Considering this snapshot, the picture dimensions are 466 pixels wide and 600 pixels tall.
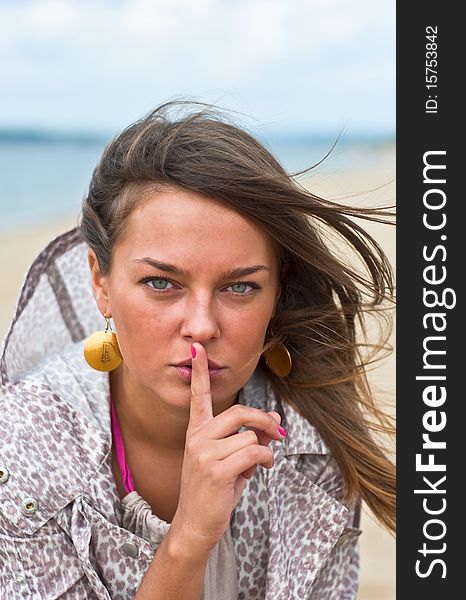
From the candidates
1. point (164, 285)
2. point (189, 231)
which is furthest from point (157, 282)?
point (189, 231)

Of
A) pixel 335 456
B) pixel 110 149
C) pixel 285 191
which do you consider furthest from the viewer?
pixel 335 456

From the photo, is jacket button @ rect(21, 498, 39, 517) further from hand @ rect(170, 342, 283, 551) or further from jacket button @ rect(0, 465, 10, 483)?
hand @ rect(170, 342, 283, 551)

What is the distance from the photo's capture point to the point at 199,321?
9.70 feet

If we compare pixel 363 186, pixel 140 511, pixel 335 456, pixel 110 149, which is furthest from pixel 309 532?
pixel 363 186

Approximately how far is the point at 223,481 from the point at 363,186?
19222 mm

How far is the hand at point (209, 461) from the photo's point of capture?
2938 mm

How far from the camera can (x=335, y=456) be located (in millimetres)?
3639

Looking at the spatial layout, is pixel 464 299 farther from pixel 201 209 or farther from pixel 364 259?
pixel 201 209

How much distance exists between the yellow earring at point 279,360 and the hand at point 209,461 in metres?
0.60

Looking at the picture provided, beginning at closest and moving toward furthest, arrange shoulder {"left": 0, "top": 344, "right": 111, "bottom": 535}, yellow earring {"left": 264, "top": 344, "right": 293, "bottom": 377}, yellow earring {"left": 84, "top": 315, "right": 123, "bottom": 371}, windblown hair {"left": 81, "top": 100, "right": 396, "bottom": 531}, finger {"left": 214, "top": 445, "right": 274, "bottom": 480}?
1. finger {"left": 214, "top": 445, "right": 274, "bottom": 480}
2. windblown hair {"left": 81, "top": 100, "right": 396, "bottom": 531}
3. shoulder {"left": 0, "top": 344, "right": 111, "bottom": 535}
4. yellow earring {"left": 84, "top": 315, "right": 123, "bottom": 371}
5. yellow earring {"left": 264, "top": 344, "right": 293, "bottom": 377}

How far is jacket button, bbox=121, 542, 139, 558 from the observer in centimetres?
331

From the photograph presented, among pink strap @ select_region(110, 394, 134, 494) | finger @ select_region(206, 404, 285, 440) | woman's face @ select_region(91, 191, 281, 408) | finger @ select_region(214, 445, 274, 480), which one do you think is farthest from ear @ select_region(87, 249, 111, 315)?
finger @ select_region(214, 445, 274, 480)

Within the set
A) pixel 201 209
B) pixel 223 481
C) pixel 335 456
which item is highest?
pixel 201 209

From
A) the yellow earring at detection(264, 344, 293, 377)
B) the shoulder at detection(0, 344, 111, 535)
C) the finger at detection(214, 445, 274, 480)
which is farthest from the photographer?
the yellow earring at detection(264, 344, 293, 377)
